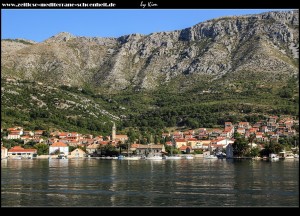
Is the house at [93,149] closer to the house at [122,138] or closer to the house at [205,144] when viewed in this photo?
the house at [122,138]

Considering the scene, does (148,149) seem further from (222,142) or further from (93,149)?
(222,142)

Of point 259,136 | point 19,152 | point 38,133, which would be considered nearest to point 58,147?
point 38,133

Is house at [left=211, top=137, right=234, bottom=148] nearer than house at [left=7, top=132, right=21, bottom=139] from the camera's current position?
No

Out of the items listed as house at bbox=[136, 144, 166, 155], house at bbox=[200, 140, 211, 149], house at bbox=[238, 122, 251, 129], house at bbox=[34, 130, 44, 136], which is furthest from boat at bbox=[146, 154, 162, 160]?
house at bbox=[238, 122, 251, 129]

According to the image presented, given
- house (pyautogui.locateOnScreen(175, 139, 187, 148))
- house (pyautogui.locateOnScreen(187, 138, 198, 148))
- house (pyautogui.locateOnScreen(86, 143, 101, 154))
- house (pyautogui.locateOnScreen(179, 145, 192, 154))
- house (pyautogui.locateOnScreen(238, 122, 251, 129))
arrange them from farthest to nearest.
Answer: house (pyautogui.locateOnScreen(238, 122, 251, 129))
house (pyautogui.locateOnScreen(187, 138, 198, 148))
house (pyautogui.locateOnScreen(175, 139, 187, 148))
house (pyautogui.locateOnScreen(179, 145, 192, 154))
house (pyautogui.locateOnScreen(86, 143, 101, 154))

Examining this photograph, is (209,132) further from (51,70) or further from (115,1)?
(115,1)

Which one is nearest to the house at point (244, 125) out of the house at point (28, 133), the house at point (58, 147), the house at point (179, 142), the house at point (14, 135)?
the house at point (179, 142)

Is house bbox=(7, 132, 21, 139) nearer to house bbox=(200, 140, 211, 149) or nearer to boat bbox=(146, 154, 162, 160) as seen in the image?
boat bbox=(146, 154, 162, 160)

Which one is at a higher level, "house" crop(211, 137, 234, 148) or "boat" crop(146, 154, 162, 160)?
"house" crop(211, 137, 234, 148)
